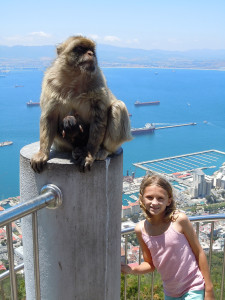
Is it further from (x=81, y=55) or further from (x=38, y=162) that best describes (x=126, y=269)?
(x=81, y=55)

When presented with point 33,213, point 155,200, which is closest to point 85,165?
point 33,213

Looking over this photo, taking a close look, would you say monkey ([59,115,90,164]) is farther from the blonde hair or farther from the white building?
the white building

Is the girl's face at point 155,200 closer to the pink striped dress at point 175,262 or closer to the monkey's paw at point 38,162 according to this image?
the pink striped dress at point 175,262

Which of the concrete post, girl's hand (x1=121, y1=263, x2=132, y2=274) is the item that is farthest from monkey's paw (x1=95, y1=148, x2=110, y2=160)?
girl's hand (x1=121, y1=263, x2=132, y2=274)

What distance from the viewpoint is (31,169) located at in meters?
1.69

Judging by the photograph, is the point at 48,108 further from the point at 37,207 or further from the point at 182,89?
the point at 182,89

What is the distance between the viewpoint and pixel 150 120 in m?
47.0

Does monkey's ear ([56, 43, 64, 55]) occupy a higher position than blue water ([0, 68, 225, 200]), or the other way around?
monkey's ear ([56, 43, 64, 55])

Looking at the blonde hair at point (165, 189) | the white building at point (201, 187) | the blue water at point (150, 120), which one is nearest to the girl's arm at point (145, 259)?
the blonde hair at point (165, 189)

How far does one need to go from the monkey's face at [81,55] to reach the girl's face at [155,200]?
947 mm

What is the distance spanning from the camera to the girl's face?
189cm

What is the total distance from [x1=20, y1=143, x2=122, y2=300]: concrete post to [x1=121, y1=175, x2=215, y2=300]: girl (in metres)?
0.22

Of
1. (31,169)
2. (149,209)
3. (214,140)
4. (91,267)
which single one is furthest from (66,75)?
(214,140)

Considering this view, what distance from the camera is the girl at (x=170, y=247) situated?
184cm
